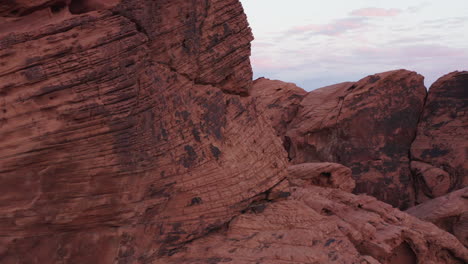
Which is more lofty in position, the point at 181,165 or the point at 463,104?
the point at 181,165

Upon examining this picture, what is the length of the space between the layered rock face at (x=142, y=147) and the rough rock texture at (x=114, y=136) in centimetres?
2

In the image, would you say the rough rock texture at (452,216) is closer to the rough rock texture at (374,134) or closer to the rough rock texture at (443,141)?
the rough rock texture at (443,141)

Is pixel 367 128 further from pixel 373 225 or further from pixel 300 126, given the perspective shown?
pixel 373 225

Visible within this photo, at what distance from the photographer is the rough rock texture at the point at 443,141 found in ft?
53.3

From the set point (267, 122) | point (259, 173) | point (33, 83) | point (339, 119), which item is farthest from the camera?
point (339, 119)

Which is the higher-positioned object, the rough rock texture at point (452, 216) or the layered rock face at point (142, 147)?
the layered rock face at point (142, 147)

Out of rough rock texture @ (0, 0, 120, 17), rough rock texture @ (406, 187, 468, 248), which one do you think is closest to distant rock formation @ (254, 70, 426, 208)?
rough rock texture @ (406, 187, 468, 248)

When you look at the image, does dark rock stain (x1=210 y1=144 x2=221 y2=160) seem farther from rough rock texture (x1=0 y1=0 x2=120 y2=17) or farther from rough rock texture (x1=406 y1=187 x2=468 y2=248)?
rough rock texture (x1=406 y1=187 x2=468 y2=248)

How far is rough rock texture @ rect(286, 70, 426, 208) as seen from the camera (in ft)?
56.1

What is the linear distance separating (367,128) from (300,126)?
10.3ft

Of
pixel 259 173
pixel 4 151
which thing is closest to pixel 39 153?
pixel 4 151

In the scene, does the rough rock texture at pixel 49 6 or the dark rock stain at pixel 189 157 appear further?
the dark rock stain at pixel 189 157

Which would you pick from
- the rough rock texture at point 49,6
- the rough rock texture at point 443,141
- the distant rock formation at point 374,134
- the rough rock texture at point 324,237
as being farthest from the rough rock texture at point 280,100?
the rough rock texture at point 49,6

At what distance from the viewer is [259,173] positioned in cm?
662
